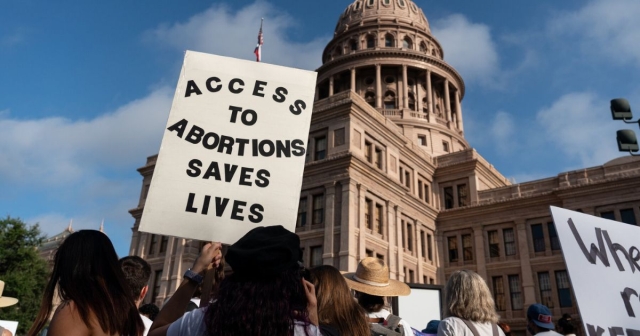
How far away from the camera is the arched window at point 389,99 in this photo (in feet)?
163

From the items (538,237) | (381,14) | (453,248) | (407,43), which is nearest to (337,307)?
(538,237)

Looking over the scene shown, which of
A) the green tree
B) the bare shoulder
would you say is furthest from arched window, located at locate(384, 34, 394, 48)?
the bare shoulder

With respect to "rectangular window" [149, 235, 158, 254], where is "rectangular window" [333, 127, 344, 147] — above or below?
above

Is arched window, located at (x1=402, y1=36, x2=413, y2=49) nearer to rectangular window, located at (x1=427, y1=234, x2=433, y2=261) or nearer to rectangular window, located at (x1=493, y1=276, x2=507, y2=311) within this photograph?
rectangular window, located at (x1=427, y1=234, x2=433, y2=261)

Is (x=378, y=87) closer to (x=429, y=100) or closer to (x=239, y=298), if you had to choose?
(x=429, y=100)

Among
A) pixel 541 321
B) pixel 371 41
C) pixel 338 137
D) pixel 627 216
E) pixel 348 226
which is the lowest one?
pixel 541 321

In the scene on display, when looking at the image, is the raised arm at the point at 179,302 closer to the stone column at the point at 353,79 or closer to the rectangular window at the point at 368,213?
the rectangular window at the point at 368,213

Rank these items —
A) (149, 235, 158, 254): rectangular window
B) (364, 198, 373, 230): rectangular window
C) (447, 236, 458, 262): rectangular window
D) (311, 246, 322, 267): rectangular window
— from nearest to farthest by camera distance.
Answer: (311, 246, 322, 267): rectangular window < (364, 198, 373, 230): rectangular window < (447, 236, 458, 262): rectangular window < (149, 235, 158, 254): rectangular window

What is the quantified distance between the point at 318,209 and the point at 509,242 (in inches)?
605

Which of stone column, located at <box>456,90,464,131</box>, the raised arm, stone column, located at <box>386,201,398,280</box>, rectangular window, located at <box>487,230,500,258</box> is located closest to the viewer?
the raised arm

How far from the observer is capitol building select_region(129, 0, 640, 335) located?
28438 millimetres

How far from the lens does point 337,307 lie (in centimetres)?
327

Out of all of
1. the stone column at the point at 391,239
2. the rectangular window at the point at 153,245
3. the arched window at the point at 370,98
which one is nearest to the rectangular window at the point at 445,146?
the arched window at the point at 370,98

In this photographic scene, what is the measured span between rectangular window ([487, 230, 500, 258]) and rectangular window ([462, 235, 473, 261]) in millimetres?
1424
